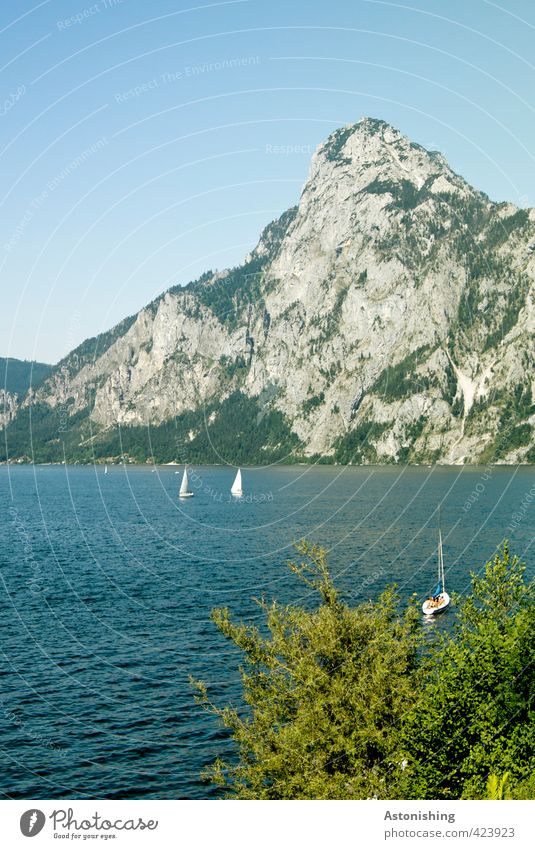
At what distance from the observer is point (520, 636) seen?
3297 cm

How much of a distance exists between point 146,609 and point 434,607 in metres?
32.5

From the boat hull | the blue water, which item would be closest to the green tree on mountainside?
the blue water

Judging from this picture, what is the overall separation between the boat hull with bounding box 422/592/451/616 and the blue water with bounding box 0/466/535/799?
213 inches

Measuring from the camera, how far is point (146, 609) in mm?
80875

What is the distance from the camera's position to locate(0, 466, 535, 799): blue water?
45.6 m

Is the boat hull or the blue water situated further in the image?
the boat hull

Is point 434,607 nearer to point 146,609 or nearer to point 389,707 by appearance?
point 146,609

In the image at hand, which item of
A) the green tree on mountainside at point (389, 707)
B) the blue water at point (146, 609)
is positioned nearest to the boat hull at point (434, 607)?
the blue water at point (146, 609)

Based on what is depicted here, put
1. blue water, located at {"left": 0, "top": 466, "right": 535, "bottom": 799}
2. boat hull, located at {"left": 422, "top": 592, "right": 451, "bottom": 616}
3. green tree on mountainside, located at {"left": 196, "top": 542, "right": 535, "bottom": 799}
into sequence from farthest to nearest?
boat hull, located at {"left": 422, "top": 592, "right": 451, "bottom": 616} < blue water, located at {"left": 0, "top": 466, "right": 535, "bottom": 799} < green tree on mountainside, located at {"left": 196, "top": 542, "right": 535, "bottom": 799}

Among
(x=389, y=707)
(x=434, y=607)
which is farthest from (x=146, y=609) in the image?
(x=389, y=707)

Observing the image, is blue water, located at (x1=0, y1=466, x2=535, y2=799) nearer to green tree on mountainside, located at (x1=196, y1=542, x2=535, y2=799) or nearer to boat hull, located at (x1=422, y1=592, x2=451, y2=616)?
boat hull, located at (x1=422, y1=592, x2=451, y2=616)

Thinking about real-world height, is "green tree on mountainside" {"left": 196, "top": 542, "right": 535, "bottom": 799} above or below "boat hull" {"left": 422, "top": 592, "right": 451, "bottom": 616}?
above

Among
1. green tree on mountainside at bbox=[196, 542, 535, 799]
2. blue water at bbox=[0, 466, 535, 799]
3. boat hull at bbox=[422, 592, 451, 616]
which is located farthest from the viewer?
boat hull at bbox=[422, 592, 451, 616]
